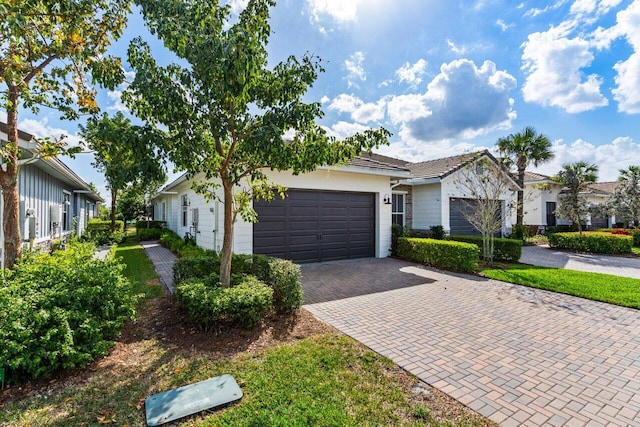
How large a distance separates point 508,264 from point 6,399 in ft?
40.2

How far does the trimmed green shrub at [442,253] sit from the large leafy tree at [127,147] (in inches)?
324

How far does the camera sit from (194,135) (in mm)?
4641

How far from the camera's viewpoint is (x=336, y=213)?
34.0ft

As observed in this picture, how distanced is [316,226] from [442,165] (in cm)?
874

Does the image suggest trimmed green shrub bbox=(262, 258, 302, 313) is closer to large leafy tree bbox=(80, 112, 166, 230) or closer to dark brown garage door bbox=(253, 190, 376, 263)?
large leafy tree bbox=(80, 112, 166, 230)

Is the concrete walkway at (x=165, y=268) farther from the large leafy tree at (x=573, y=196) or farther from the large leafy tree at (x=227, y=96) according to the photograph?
the large leafy tree at (x=573, y=196)

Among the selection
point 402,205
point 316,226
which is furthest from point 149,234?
point 402,205

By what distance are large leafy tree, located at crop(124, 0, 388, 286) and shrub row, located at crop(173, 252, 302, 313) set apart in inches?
24.1

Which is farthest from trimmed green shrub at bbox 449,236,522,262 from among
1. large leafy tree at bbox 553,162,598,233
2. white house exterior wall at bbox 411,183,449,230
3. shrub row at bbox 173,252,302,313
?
shrub row at bbox 173,252,302,313

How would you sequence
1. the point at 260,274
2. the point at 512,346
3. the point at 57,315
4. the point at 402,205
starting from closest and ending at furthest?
the point at 57,315 < the point at 512,346 < the point at 260,274 < the point at 402,205

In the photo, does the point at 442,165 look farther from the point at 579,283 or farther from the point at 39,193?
the point at 39,193

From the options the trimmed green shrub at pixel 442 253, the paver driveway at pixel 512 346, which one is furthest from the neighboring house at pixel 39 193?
the trimmed green shrub at pixel 442 253

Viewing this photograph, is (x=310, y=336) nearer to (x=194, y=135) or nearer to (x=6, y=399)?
(x=6, y=399)

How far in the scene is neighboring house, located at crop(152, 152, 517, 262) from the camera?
909 cm
